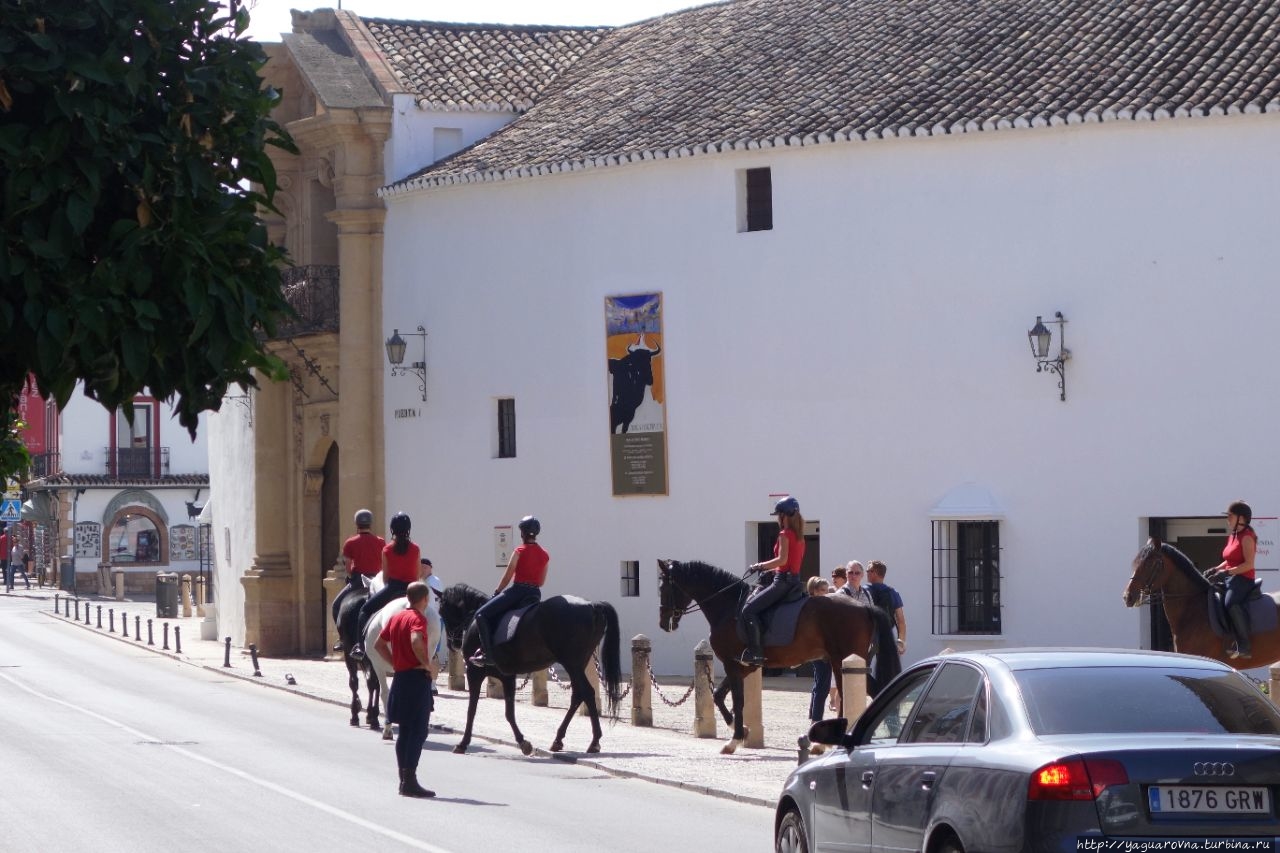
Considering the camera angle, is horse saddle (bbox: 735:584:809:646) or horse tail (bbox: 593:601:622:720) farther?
horse tail (bbox: 593:601:622:720)

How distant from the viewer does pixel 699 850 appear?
13211 millimetres

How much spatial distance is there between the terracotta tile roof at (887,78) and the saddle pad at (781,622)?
10.1 metres

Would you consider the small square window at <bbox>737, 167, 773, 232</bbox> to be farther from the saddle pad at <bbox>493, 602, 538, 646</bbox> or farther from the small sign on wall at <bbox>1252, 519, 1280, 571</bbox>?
the saddle pad at <bbox>493, 602, 538, 646</bbox>

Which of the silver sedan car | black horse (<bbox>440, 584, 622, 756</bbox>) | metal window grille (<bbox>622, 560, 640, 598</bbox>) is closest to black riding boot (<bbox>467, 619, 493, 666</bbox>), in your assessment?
black horse (<bbox>440, 584, 622, 756</bbox>)

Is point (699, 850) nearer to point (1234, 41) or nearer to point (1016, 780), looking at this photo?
point (1016, 780)

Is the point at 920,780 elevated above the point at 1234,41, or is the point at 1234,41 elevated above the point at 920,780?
the point at 1234,41

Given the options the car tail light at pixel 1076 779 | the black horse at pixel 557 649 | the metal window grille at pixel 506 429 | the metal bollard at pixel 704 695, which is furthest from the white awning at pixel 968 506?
the car tail light at pixel 1076 779

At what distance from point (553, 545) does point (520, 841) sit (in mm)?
17977

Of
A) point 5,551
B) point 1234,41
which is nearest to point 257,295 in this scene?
point 1234,41

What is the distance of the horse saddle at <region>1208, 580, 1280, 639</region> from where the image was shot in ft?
60.3

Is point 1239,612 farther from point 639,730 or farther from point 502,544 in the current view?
point 502,544

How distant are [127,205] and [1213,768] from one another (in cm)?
512

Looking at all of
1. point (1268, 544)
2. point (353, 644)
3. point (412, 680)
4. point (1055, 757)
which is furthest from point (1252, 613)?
point (1055, 757)

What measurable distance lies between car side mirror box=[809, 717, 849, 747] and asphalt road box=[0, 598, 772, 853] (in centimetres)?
330
